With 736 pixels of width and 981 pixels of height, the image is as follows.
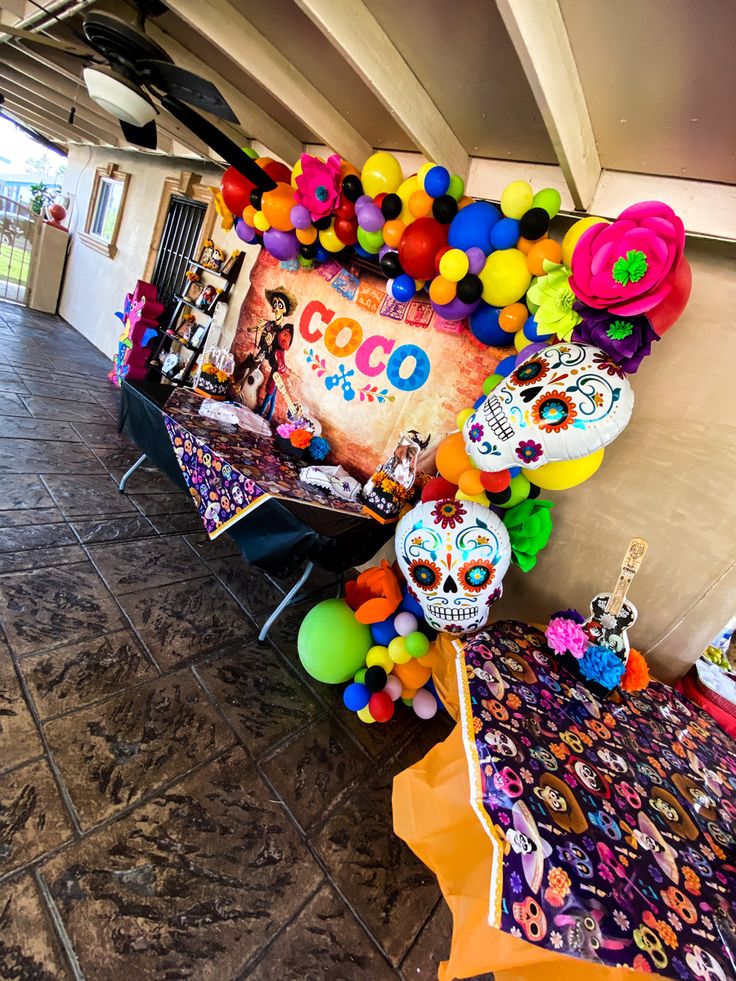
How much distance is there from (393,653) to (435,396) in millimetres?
1520

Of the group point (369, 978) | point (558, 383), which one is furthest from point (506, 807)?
point (558, 383)

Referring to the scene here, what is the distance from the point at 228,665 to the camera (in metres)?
2.13

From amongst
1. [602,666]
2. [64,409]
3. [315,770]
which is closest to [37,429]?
[64,409]

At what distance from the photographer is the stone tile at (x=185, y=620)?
209cm

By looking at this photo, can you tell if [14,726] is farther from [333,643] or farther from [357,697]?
[357,697]

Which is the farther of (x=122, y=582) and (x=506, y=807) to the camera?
(x=122, y=582)

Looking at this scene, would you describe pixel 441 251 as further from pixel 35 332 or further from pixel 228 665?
pixel 35 332

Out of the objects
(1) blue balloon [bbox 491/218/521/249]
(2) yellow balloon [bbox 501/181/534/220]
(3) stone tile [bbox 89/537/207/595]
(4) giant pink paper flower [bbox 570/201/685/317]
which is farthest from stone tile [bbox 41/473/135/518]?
(4) giant pink paper flower [bbox 570/201/685/317]

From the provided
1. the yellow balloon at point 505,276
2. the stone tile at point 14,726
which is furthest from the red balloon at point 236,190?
the stone tile at point 14,726

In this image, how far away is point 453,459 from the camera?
77.7 inches

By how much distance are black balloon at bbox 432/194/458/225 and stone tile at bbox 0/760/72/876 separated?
9.17ft

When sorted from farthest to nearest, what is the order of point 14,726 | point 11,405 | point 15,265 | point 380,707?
point 15,265 → point 11,405 → point 380,707 → point 14,726

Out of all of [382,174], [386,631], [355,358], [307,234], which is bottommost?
[386,631]

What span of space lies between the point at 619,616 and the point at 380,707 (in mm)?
1160
